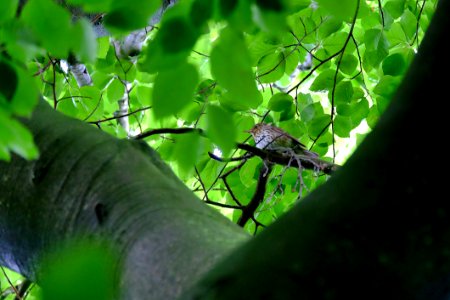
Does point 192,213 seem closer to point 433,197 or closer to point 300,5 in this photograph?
point 433,197

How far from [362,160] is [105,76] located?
2.14m

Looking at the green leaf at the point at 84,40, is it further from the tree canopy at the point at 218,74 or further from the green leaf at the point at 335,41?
the green leaf at the point at 335,41

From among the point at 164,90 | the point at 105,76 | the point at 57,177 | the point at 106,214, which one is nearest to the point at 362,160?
the point at 164,90

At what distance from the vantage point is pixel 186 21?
74 cm

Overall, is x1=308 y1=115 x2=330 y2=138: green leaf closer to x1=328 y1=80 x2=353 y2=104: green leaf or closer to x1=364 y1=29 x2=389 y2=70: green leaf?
x1=328 y1=80 x2=353 y2=104: green leaf

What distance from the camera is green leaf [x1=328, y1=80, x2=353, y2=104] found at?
7.63ft

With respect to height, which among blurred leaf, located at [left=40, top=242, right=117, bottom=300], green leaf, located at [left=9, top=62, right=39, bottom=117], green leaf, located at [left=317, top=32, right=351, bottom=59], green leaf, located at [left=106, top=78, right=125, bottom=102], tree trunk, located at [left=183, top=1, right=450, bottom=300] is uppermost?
green leaf, located at [left=317, top=32, right=351, bottom=59]

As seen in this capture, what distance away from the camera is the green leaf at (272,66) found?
2.32 m

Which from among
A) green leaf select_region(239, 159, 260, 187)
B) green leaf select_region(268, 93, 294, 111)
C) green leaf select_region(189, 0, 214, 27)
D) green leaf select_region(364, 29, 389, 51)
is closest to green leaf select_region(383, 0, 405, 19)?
green leaf select_region(364, 29, 389, 51)

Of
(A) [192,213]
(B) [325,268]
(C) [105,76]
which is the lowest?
(B) [325,268]

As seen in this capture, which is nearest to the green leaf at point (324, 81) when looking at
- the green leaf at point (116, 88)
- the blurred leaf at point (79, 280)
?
the green leaf at point (116, 88)

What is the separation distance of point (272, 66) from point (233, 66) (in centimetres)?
164

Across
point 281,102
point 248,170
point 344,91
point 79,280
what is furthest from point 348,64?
point 79,280

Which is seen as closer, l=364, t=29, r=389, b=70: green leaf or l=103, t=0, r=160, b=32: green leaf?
l=103, t=0, r=160, b=32: green leaf
